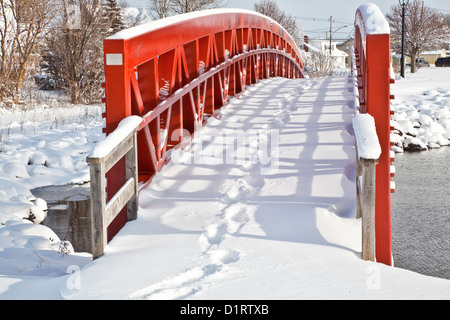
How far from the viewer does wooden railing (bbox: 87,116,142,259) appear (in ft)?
14.6

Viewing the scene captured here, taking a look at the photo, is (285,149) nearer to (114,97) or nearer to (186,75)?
(186,75)

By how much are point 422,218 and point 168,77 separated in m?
4.64

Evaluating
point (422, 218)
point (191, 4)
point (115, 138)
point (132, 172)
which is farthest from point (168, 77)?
point (191, 4)

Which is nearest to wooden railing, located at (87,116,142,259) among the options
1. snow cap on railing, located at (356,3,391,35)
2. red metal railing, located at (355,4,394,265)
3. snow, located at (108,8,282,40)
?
snow, located at (108,8,282,40)

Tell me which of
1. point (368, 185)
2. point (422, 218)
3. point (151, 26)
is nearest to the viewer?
point (368, 185)

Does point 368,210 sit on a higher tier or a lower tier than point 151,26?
lower

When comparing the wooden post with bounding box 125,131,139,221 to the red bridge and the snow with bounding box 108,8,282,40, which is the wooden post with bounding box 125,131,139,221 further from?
the snow with bounding box 108,8,282,40

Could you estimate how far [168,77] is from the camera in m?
7.80

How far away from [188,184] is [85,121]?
1005 cm

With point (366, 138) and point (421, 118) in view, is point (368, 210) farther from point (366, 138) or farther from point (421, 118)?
point (421, 118)

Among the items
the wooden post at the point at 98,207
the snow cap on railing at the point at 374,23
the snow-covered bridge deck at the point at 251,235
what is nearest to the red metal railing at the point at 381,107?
the snow cap on railing at the point at 374,23

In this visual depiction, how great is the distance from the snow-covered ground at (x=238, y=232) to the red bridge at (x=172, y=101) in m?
0.27

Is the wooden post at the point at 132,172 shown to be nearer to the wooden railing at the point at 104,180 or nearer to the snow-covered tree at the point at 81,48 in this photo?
the wooden railing at the point at 104,180
